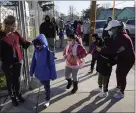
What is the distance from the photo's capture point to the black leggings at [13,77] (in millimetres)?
4320

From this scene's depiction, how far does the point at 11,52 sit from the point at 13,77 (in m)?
0.54

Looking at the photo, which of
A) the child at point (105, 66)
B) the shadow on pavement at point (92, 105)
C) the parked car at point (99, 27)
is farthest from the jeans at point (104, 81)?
the parked car at point (99, 27)

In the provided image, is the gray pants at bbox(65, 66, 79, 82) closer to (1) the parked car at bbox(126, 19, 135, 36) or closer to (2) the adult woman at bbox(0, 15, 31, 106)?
(2) the adult woman at bbox(0, 15, 31, 106)

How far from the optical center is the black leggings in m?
4.32

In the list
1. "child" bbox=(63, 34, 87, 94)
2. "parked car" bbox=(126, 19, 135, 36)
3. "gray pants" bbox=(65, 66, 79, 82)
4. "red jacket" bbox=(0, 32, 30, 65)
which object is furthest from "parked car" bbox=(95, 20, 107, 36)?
Result: "red jacket" bbox=(0, 32, 30, 65)

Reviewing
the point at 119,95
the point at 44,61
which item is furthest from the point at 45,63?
the point at 119,95

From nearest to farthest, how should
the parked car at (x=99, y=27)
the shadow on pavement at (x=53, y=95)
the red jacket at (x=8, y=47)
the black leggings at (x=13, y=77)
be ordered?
the red jacket at (x=8, y=47) → the black leggings at (x=13, y=77) → the shadow on pavement at (x=53, y=95) → the parked car at (x=99, y=27)

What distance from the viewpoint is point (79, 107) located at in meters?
4.49

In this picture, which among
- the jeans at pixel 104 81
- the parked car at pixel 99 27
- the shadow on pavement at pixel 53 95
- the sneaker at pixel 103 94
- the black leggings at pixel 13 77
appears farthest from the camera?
the parked car at pixel 99 27

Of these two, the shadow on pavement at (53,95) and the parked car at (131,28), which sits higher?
the parked car at (131,28)

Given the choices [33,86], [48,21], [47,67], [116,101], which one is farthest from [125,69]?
[48,21]

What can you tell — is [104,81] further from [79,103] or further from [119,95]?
[79,103]

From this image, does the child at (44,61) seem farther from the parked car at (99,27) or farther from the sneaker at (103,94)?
the parked car at (99,27)

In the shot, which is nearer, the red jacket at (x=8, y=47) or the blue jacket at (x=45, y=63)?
the red jacket at (x=8, y=47)
